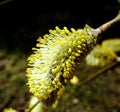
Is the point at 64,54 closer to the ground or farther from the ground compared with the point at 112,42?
closer to the ground

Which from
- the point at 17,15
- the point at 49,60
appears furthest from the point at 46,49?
the point at 17,15

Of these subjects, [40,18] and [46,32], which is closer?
[46,32]

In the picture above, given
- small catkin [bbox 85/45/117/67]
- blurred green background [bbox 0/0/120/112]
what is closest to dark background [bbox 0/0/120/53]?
blurred green background [bbox 0/0/120/112]

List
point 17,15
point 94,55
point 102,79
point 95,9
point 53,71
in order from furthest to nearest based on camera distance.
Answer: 1. point 17,15
2. point 95,9
3. point 102,79
4. point 94,55
5. point 53,71

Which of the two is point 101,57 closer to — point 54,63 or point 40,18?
point 54,63

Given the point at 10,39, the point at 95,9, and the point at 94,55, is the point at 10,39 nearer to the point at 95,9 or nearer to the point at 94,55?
the point at 95,9

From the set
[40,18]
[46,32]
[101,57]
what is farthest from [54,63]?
[40,18]
